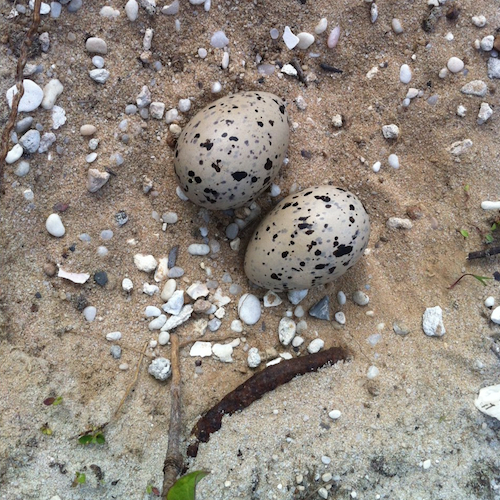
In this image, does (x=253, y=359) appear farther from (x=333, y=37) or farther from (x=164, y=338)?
(x=333, y=37)

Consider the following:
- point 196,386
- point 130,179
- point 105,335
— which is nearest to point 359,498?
point 196,386

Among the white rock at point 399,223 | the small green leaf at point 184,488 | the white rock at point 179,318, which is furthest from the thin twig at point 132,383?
the white rock at point 399,223

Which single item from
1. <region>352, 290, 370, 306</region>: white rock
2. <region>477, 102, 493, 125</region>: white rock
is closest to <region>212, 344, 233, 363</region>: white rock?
<region>352, 290, 370, 306</region>: white rock

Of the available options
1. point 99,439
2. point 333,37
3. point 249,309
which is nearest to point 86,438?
point 99,439

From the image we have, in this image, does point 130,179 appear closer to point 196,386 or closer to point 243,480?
point 196,386

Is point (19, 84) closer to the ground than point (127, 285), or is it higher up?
higher up

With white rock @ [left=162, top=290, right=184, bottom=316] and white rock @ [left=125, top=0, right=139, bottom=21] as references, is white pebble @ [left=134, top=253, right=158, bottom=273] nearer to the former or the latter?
white rock @ [left=162, top=290, right=184, bottom=316]

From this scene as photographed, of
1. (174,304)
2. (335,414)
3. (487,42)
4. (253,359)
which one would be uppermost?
(487,42)
